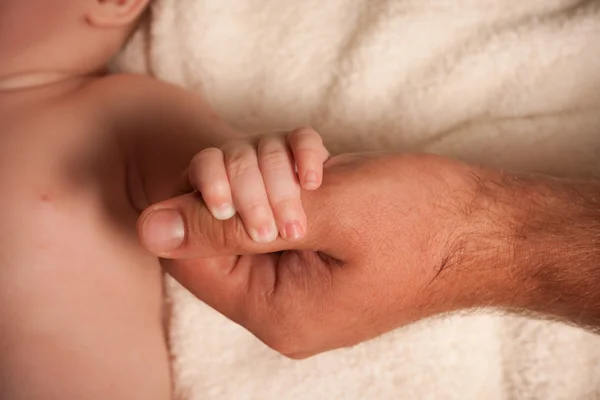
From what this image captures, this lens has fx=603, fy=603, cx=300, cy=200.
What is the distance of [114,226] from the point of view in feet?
2.64

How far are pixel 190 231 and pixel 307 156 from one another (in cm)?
14

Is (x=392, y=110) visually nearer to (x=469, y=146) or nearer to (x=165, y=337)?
(x=469, y=146)

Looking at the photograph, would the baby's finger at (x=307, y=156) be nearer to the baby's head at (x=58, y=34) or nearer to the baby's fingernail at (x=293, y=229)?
the baby's fingernail at (x=293, y=229)

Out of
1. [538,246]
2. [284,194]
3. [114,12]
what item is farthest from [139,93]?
[538,246]

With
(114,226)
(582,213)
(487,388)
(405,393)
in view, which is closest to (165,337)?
(114,226)

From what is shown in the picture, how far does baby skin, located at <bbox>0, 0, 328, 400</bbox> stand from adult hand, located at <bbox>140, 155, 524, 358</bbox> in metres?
0.07

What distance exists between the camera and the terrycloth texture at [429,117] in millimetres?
857

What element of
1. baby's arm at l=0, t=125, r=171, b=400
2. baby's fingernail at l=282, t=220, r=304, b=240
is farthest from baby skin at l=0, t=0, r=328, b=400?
baby's fingernail at l=282, t=220, r=304, b=240

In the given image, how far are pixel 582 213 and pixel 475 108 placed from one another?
0.81 feet

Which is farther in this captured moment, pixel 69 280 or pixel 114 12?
pixel 114 12

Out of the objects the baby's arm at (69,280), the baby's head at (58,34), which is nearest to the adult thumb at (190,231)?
the baby's arm at (69,280)

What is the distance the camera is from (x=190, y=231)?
61cm

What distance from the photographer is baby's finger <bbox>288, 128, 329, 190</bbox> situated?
1.93 ft

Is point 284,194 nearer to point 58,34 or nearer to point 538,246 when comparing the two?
point 538,246
